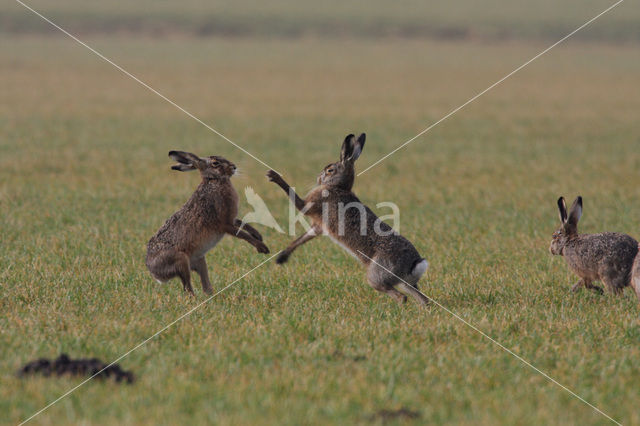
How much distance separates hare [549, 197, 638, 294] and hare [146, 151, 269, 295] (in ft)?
11.4

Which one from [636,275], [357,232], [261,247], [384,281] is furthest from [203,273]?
[636,275]

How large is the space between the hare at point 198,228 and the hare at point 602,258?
3.49 metres

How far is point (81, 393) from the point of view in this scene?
21.4ft

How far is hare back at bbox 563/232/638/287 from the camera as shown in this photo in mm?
9570

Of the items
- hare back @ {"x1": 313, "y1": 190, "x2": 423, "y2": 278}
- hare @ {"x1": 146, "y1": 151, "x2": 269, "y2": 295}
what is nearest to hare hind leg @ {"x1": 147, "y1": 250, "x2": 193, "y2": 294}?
hare @ {"x1": 146, "y1": 151, "x2": 269, "y2": 295}

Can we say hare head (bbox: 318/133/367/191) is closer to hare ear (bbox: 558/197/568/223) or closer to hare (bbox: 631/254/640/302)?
hare ear (bbox: 558/197/568/223)

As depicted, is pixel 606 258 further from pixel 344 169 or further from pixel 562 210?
pixel 344 169

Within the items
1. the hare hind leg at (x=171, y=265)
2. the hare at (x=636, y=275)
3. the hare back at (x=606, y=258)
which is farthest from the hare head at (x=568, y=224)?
the hare hind leg at (x=171, y=265)

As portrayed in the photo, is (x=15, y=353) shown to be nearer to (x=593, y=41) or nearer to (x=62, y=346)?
(x=62, y=346)

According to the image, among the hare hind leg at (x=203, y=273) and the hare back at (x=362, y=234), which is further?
the hare hind leg at (x=203, y=273)

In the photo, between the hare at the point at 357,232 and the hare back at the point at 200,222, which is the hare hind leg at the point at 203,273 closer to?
the hare back at the point at 200,222

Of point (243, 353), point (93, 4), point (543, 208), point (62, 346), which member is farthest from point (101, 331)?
point (93, 4)

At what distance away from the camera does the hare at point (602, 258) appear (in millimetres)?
9586

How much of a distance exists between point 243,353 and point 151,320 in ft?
4.22
